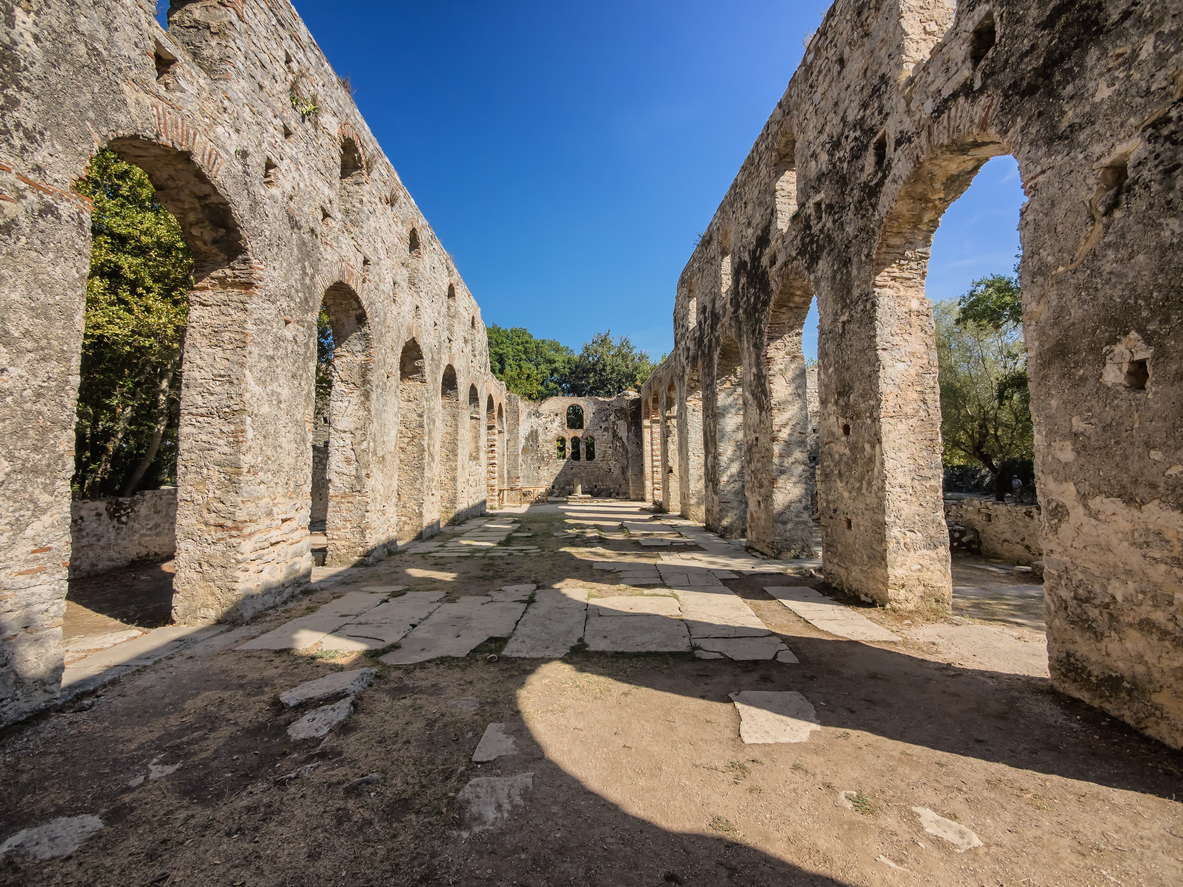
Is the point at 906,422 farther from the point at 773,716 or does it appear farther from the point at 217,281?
the point at 217,281

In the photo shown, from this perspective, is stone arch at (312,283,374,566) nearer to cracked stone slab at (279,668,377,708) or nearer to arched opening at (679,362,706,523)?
cracked stone slab at (279,668,377,708)

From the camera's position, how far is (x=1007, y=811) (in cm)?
221

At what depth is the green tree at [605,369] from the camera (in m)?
41.6

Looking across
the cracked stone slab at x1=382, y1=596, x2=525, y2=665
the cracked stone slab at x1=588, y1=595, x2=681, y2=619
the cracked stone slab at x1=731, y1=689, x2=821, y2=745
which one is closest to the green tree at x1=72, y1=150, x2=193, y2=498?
the cracked stone slab at x1=382, y1=596, x2=525, y2=665

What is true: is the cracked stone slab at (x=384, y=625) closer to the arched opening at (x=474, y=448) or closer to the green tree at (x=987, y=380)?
the arched opening at (x=474, y=448)

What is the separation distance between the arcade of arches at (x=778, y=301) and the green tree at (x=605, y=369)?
30629 millimetres

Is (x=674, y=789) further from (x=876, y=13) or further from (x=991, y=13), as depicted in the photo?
(x=876, y=13)

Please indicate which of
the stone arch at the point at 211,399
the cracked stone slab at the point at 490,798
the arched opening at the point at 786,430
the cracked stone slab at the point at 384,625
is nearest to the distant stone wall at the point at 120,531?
the stone arch at the point at 211,399

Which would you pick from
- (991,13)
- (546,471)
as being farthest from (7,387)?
(546,471)

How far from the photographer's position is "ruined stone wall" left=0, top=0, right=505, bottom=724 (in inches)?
125

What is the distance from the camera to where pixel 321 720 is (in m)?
3.06

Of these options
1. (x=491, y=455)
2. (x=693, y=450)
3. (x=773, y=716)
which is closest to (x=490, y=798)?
(x=773, y=716)

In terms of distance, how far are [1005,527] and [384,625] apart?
9587 mm

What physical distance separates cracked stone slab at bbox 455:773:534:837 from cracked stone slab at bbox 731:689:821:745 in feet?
4.18
